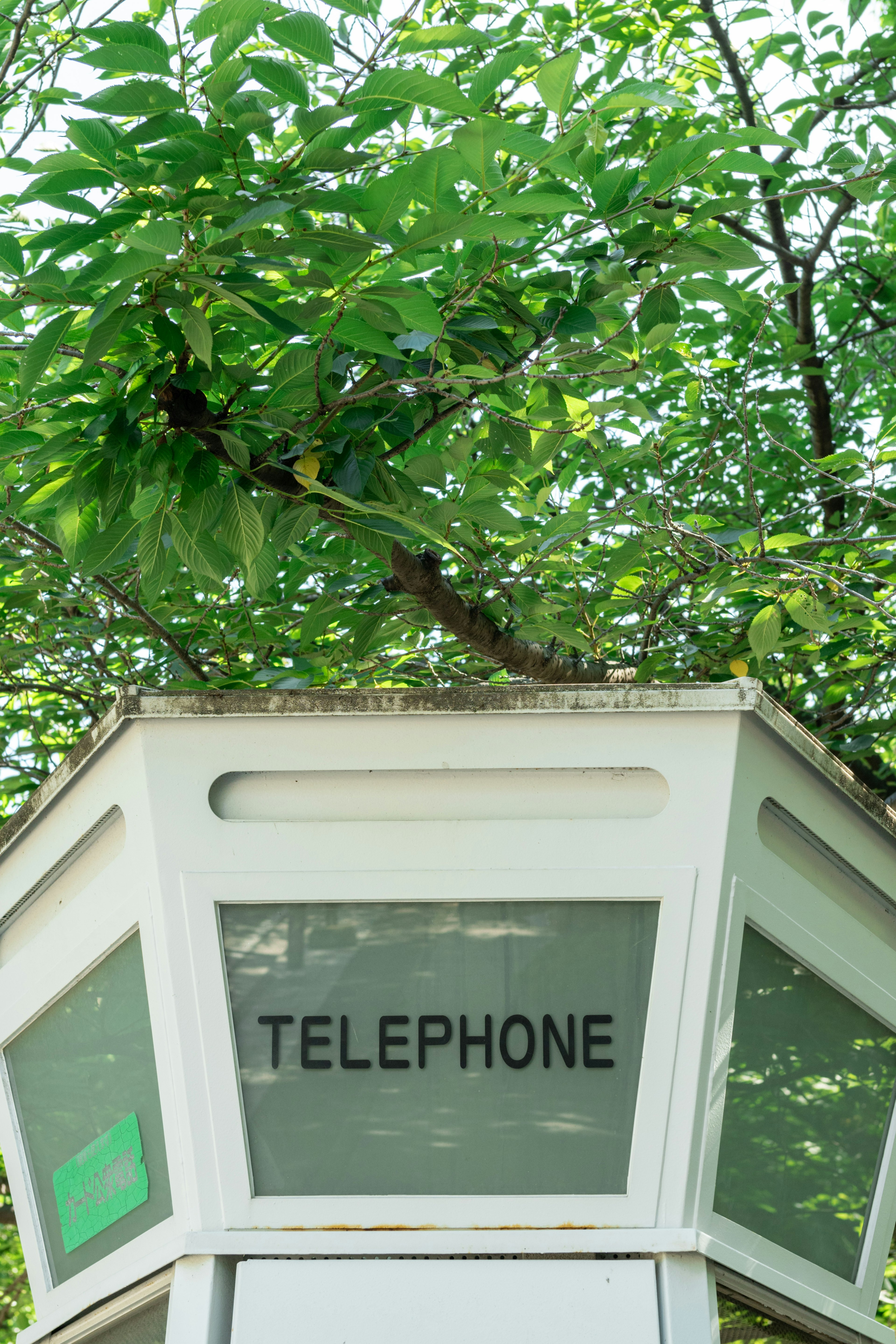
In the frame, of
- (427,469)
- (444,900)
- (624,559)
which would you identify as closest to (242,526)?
(427,469)

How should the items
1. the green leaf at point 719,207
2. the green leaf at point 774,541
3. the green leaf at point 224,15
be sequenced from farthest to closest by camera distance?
1. the green leaf at point 774,541
2. the green leaf at point 719,207
3. the green leaf at point 224,15

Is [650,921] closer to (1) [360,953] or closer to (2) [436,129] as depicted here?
(1) [360,953]

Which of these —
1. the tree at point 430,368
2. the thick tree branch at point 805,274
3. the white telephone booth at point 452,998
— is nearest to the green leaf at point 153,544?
the tree at point 430,368

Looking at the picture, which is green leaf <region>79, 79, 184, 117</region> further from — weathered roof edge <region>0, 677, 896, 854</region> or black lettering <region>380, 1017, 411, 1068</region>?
black lettering <region>380, 1017, 411, 1068</region>

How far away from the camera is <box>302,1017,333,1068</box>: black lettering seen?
1755mm

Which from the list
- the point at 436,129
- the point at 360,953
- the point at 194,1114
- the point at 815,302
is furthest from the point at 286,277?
the point at 815,302

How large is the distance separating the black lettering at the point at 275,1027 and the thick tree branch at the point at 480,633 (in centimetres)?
90

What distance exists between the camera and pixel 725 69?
4613mm

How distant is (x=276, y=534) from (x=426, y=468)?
393 mm

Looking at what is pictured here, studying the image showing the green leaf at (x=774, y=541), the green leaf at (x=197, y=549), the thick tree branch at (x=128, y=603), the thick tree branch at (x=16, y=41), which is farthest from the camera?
the thick tree branch at (x=128, y=603)

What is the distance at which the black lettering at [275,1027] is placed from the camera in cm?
176

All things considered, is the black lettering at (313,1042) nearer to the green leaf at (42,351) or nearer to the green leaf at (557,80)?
the green leaf at (42,351)

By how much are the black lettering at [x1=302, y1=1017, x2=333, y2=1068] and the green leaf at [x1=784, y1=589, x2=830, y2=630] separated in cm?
159

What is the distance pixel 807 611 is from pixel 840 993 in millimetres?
1109
